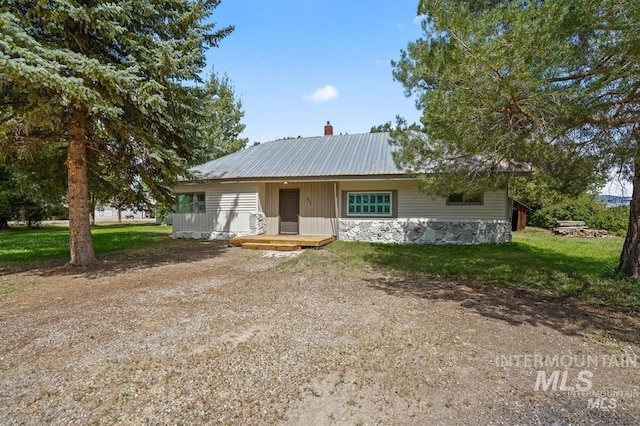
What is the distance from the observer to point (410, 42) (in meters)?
4.89

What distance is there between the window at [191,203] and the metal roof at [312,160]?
1.00 meters

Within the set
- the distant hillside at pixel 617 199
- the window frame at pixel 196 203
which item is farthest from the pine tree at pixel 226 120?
the distant hillside at pixel 617 199

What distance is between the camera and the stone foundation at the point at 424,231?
10.9 meters

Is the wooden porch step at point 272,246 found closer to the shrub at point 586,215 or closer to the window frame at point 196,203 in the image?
the window frame at point 196,203

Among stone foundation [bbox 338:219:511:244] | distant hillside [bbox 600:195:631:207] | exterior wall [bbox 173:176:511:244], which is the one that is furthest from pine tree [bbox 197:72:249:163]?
distant hillside [bbox 600:195:631:207]

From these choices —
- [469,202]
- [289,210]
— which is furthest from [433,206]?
[289,210]

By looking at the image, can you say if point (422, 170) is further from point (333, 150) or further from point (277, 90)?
point (277, 90)

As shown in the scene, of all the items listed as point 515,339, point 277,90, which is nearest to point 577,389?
point 515,339

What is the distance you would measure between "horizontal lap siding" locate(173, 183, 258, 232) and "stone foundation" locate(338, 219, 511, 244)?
141 inches

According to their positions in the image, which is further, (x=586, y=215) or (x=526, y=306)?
(x=586, y=215)

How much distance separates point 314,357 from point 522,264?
6.62 meters

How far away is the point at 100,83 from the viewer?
632 cm

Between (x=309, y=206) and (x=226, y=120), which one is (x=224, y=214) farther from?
(x=226, y=120)

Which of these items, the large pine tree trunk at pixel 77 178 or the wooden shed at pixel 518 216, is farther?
the wooden shed at pixel 518 216
